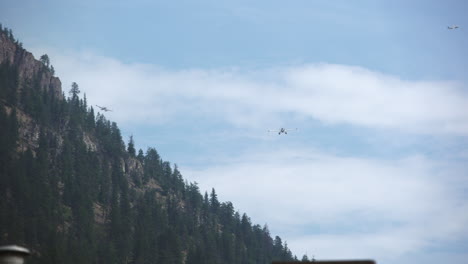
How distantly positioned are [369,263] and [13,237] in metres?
149

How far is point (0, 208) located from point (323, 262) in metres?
163

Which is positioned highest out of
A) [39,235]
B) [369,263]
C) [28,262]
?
[39,235]

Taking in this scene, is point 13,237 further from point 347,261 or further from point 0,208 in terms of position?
point 347,261

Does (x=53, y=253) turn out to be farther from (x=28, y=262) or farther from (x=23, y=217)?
(x=23, y=217)

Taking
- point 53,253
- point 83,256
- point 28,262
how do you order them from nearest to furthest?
point 28,262 → point 53,253 → point 83,256

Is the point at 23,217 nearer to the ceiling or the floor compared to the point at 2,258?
nearer to the ceiling

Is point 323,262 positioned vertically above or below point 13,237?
below

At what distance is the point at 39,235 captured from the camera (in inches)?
7579

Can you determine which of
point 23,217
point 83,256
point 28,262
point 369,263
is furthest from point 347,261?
point 23,217

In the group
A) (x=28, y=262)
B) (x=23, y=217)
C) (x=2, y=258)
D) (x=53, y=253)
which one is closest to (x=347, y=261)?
(x=2, y=258)

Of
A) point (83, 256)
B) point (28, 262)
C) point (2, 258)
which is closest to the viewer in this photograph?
point (2, 258)

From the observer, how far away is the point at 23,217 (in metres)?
199

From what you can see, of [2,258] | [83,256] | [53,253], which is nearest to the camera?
[2,258]

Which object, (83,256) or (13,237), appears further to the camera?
(83,256)
